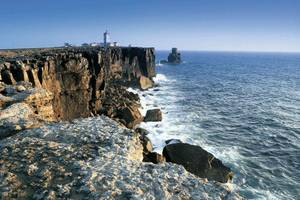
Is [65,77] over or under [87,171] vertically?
under

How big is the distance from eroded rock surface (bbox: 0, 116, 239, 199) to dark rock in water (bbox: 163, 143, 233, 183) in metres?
15.9

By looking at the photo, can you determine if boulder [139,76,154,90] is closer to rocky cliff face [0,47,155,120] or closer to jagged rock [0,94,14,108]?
rocky cliff face [0,47,155,120]

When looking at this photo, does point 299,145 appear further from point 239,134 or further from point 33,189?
point 33,189

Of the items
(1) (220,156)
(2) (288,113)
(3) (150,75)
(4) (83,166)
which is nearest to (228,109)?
(2) (288,113)

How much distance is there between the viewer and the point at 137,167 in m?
12.2

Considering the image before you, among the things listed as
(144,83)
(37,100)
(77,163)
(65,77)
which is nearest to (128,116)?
(65,77)

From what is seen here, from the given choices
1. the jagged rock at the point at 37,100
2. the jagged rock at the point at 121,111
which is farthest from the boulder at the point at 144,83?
the jagged rock at the point at 37,100

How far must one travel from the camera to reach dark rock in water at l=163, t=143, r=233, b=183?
29094 mm

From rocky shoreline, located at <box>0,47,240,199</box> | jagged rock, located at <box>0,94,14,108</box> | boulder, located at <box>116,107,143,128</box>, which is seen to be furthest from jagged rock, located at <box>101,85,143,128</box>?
jagged rock, located at <box>0,94,14,108</box>

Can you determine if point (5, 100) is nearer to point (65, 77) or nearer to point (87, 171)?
point (87, 171)

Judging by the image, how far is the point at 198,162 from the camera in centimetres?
2934

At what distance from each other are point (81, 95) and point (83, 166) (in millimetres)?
32881

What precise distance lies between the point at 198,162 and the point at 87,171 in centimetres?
1950

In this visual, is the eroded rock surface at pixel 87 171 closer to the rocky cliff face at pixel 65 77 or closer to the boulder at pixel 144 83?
the rocky cliff face at pixel 65 77
